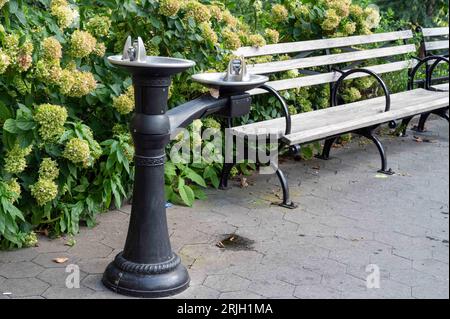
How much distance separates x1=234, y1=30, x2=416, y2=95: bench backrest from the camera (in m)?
5.72

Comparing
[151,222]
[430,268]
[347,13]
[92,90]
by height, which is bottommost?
[430,268]

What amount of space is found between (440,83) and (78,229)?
536 cm

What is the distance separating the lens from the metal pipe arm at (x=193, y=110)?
3631 mm

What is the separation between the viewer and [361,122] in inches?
224

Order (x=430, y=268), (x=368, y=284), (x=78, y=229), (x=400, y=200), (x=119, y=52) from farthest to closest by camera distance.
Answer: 1. (x=400, y=200)
2. (x=119, y=52)
3. (x=78, y=229)
4. (x=430, y=268)
5. (x=368, y=284)

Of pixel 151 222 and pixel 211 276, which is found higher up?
pixel 151 222

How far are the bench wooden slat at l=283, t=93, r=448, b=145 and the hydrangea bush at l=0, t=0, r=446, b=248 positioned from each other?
2.36 ft

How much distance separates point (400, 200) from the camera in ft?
17.6

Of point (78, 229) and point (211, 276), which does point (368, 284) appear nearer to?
point (211, 276)

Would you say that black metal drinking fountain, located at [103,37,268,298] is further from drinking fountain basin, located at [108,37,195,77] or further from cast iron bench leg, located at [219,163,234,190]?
cast iron bench leg, located at [219,163,234,190]

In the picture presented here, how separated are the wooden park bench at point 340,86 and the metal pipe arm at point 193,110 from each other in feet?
3.85

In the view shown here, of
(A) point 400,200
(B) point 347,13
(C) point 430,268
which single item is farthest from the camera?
(B) point 347,13

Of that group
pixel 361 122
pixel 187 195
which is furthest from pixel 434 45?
pixel 187 195
